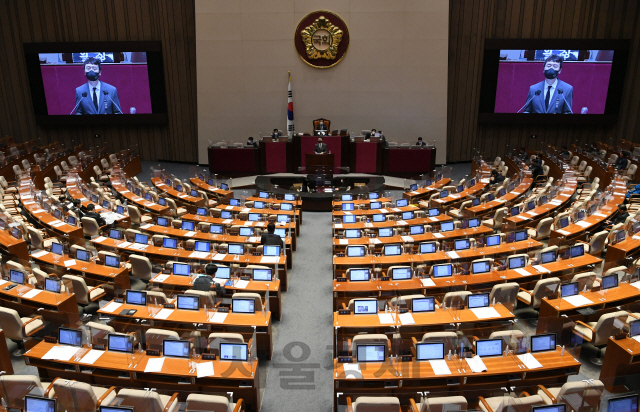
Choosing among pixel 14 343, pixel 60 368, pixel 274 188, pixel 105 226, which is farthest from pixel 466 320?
pixel 274 188

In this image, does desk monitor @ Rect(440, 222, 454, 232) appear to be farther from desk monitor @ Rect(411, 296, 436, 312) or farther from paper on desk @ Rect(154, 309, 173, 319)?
paper on desk @ Rect(154, 309, 173, 319)

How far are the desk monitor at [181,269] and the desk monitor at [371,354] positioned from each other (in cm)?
412

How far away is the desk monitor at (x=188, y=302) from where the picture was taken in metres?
7.50

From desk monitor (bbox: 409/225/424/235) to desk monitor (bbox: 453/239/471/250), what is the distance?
1262 millimetres

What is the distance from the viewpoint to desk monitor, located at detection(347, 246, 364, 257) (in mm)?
9703

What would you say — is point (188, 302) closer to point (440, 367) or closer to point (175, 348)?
point (175, 348)

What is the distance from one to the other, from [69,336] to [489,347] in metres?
5.69

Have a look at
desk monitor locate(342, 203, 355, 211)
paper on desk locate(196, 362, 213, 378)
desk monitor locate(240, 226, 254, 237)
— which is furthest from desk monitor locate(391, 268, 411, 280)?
desk monitor locate(342, 203, 355, 211)

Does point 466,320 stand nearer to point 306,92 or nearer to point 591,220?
point 591,220

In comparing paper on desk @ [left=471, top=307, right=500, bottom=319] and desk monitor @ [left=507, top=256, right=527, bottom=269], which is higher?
desk monitor @ [left=507, top=256, right=527, bottom=269]

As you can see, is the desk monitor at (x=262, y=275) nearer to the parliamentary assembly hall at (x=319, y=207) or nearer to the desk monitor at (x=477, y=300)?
the parliamentary assembly hall at (x=319, y=207)

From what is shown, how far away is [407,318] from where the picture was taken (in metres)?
7.11

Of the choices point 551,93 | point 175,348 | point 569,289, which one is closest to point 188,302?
point 175,348

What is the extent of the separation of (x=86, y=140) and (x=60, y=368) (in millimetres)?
18374
